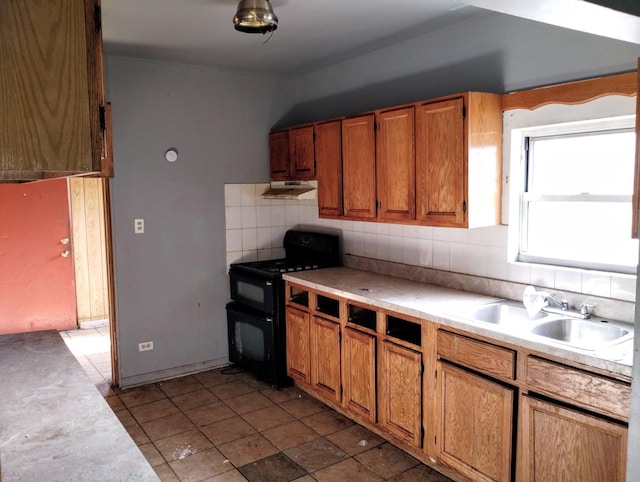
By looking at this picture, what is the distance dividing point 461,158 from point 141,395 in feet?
9.44

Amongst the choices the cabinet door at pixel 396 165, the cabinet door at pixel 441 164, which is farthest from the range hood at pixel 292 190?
the cabinet door at pixel 441 164

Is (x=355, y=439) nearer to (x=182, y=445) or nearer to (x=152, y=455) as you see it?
(x=182, y=445)

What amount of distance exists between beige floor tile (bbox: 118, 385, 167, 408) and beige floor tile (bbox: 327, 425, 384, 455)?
145cm

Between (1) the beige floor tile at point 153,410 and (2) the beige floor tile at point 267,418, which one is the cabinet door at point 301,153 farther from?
(1) the beige floor tile at point 153,410

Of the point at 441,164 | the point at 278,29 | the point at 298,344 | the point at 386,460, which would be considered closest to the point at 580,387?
the point at 386,460

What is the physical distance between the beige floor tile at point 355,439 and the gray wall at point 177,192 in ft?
5.18

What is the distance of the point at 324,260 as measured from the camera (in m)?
4.29

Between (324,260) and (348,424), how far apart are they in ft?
4.47

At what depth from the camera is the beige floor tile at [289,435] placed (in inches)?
125

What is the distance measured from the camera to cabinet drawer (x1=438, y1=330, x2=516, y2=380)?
2354 millimetres

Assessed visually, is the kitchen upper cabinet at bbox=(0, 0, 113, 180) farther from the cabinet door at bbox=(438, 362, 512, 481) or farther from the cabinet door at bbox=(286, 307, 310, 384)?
the cabinet door at bbox=(286, 307, 310, 384)

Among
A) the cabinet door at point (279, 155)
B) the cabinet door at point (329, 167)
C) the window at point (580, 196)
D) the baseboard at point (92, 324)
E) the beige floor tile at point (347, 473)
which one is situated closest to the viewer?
the window at point (580, 196)

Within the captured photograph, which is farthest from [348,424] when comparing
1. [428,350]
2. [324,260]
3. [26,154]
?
[26,154]

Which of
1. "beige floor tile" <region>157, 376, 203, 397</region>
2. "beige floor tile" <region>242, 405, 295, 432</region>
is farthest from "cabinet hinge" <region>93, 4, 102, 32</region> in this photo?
"beige floor tile" <region>157, 376, 203, 397</region>
